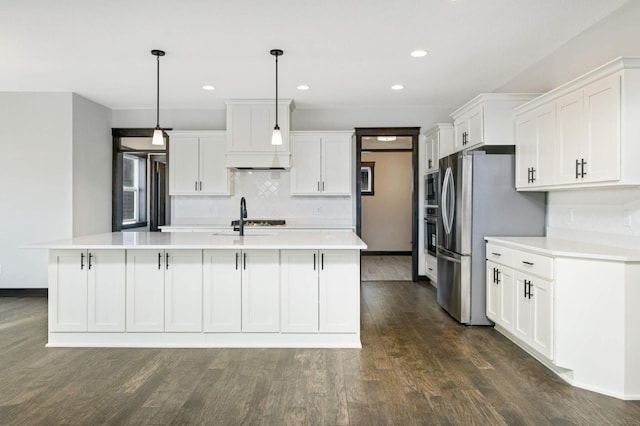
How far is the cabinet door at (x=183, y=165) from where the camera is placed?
5770 millimetres

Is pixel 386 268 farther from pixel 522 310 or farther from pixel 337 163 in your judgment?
pixel 522 310

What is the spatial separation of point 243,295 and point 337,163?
114 inches

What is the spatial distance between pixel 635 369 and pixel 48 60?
17.8 feet

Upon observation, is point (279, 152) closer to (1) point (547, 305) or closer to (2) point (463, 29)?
(2) point (463, 29)

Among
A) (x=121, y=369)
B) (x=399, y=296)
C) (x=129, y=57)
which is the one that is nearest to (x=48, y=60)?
(x=129, y=57)

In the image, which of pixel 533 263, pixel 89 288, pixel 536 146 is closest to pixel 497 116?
→ pixel 536 146

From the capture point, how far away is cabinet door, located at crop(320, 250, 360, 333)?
11.0ft

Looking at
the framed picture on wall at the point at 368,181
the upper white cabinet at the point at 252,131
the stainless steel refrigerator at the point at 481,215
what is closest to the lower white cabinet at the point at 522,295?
the stainless steel refrigerator at the point at 481,215

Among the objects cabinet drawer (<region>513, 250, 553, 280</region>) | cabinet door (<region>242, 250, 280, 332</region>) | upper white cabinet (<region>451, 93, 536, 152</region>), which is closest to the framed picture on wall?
upper white cabinet (<region>451, 93, 536, 152</region>)

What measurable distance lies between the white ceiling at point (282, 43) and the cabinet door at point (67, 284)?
1.85 m

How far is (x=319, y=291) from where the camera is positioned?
336cm

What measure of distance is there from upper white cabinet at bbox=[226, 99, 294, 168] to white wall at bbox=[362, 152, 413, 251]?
4.41 meters

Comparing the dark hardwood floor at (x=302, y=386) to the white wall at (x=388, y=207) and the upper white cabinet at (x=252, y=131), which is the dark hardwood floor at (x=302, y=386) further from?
the white wall at (x=388, y=207)

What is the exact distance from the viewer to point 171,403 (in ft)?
7.87
